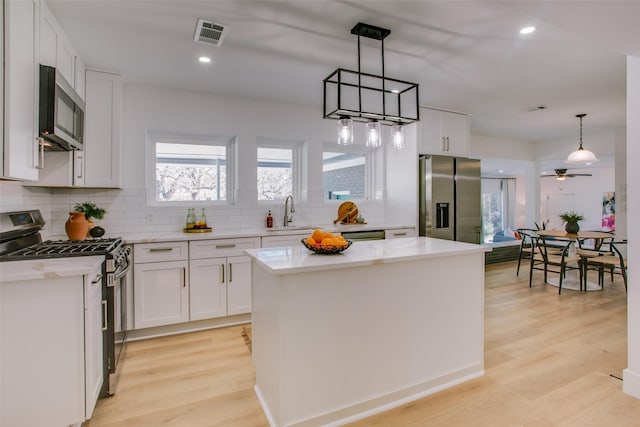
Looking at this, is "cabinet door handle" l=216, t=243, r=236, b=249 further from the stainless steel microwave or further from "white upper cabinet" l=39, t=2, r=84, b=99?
"white upper cabinet" l=39, t=2, r=84, b=99

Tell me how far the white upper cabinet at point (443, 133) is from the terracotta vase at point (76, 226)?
12.7 ft

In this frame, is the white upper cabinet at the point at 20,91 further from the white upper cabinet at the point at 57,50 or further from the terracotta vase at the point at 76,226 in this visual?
the terracotta vase at the point at 76,226

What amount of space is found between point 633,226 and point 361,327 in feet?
6.02

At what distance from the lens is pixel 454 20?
91.1 inches

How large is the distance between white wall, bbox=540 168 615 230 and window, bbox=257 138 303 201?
9550 millimetres

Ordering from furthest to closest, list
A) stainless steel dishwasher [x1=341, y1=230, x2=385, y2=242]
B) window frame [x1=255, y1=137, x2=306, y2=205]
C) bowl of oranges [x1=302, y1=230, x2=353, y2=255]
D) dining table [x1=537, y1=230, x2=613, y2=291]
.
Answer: dining table [x1=537, y1=230, x2=613, y2=291] → window frame [x1=255, y1=137, x2=306, y2=205] → stainless steel dishwasher [x1=341, y1=230, x2=385, y2=242] → bowl of oranges [x1=302, y1=230, x2=353, y2=255]

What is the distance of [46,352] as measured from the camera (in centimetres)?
169

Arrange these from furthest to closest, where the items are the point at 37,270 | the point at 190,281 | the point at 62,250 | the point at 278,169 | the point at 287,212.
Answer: the point at 278,169, the point at 287,212, the point at 190,281, the point at 62,250, the point at 37,270

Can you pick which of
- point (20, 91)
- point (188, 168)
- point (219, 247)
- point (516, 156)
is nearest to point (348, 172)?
point (188, 168)

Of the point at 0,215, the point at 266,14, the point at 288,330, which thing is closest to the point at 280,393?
the point at 288,330

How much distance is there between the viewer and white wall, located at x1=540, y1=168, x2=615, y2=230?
402 inches

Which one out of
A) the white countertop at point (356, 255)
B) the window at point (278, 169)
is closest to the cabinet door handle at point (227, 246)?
the window at point (278, 169)

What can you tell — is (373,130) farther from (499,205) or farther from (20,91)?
(499,205)

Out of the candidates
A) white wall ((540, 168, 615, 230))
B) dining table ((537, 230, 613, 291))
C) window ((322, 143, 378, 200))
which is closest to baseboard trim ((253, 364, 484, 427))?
window ((322, 143, 378, 200))
